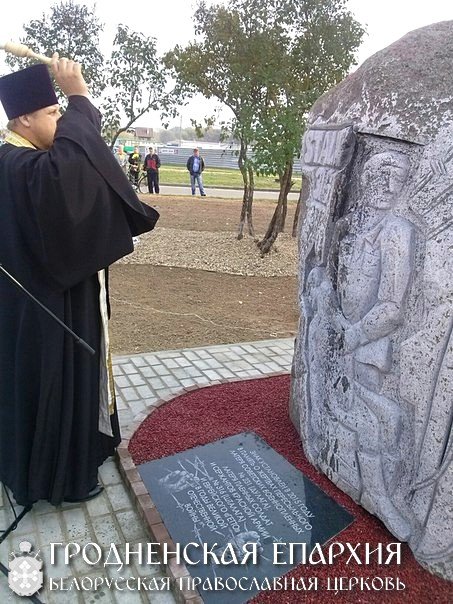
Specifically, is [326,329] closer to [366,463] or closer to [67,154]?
[366,463]

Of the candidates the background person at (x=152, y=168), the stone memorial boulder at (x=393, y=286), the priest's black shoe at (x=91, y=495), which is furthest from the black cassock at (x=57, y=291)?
the background person at (x=152, y=168)

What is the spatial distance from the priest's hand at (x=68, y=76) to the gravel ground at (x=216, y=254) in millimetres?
6143

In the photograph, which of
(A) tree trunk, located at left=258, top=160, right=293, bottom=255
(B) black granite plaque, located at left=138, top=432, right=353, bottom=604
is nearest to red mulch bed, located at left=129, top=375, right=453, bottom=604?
(B) black granite plaque, located at left=138, top=432, right=353, bottom=604

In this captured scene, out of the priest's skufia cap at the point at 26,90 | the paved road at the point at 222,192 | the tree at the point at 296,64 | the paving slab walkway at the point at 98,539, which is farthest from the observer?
the paved road at the point at 222,192

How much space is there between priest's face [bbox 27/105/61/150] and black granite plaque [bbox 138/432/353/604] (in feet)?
6.28

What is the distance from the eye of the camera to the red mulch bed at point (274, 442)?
230 centimetres

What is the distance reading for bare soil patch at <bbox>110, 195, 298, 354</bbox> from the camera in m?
5.99

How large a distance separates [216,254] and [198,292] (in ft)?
7.17

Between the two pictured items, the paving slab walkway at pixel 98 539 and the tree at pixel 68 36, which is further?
the tree at pixel 68 36

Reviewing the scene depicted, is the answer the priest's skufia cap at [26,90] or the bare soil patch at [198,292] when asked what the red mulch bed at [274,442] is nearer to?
the bare soil patch at [198,292]

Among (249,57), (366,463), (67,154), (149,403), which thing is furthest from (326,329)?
(249,57)

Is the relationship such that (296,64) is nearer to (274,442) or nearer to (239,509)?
(274,442)

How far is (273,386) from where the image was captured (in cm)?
446

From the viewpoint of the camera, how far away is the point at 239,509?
2.78 metres
